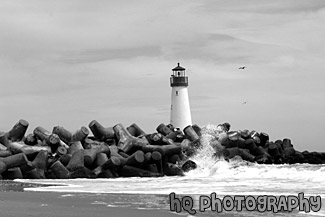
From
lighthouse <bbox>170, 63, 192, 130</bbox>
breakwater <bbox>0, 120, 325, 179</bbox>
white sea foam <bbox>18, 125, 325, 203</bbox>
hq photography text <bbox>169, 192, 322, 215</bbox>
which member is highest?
lighthouse <bbox>170, 63, 192, 130</bbox>

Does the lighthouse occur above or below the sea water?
above

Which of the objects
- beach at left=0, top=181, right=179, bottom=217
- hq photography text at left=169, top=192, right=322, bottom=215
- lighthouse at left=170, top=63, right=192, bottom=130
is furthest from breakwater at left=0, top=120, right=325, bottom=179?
lighthouse at left=170, top=63, right=192, bottom=130

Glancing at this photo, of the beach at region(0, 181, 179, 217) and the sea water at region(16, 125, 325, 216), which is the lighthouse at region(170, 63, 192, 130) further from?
the beach at region(0, 181, 179, 217)

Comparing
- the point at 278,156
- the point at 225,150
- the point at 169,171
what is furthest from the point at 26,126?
the point at 278,156

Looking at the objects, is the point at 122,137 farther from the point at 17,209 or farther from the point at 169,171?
the point at 17,209

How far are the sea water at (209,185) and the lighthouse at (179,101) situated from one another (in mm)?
7459

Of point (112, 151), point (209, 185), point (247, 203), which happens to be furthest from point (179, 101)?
point (247, 203)

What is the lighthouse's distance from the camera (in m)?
27.5

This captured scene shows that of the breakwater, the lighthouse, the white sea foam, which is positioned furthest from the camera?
the lighthouse

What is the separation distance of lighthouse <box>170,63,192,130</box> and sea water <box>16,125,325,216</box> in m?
7.46

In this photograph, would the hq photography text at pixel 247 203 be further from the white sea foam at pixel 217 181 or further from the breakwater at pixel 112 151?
the breakwater at pixel 112 151

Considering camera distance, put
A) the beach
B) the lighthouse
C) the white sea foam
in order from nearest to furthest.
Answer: the beach
the white sea foam
the lighthouse

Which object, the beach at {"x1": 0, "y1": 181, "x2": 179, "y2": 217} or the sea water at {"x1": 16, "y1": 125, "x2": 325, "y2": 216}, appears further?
the sea water at {"x1": 16, "y1": 125, "x2": 325, "y2": 216}

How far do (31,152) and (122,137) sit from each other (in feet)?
9.66
